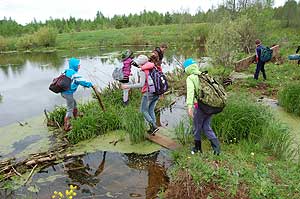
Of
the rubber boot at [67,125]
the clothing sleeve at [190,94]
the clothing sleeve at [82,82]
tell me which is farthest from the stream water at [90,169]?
the clothing sleeve at [82,82]

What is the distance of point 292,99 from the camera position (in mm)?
7176

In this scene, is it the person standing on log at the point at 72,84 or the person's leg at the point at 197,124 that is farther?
the person standing on log at the point at 72,84

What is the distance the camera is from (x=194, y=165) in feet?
12.5

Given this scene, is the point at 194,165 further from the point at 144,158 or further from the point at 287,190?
the point at 144,158

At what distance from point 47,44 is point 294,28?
90.8 feet

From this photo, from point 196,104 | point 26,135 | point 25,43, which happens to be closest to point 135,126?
point 196,104

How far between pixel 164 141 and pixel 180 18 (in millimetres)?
24997

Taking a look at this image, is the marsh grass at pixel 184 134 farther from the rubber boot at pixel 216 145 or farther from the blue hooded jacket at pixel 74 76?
the blue hooded jacket at pixel 74 76

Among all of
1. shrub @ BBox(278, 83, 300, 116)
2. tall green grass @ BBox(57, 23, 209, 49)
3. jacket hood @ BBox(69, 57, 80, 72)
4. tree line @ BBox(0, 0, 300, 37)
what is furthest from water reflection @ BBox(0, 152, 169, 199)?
tall green grass @ BBox(57, 23, 209, 49)

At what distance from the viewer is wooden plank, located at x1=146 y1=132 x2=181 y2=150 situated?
5.56 meters

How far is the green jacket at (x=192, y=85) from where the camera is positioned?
444 centimetres

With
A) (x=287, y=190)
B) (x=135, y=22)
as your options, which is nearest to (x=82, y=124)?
(x=287, y=190)

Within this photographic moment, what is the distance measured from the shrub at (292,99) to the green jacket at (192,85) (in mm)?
3585

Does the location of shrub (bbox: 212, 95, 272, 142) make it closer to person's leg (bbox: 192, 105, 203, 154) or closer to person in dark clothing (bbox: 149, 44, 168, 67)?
person's leg (bbox: 192, 105, 203, 154)
